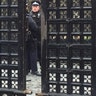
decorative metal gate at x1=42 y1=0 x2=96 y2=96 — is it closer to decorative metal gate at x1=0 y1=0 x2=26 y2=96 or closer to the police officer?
decorative metal gate at x1=0 y1=0 x2=26 y2=96

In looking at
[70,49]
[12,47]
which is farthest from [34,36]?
[70,49]

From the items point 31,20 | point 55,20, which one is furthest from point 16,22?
point 31,20

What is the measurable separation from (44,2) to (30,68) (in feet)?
15.4

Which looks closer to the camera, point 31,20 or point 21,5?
point 21,5

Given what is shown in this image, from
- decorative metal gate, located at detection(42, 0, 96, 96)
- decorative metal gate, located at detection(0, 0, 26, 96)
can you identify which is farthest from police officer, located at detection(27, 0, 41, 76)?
decorative metal gate, located at detection(42, 0, 96, 96)

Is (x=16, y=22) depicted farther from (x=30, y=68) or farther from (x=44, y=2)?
(x=30, y=68)

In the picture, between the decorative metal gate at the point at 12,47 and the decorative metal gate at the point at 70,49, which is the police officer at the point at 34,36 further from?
the decorative metal gate at the point at 70,49

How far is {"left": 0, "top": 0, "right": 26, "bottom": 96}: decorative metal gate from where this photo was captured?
735 cm

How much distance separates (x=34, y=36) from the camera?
11086 millimetres

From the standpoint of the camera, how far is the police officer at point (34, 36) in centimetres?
1084

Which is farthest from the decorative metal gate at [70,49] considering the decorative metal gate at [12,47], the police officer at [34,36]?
the police officer at [34,36]

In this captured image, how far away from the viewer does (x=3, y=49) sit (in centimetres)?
754

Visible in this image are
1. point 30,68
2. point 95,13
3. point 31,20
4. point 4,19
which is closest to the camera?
point 95,13

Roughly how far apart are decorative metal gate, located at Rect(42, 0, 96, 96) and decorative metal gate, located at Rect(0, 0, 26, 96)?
0.42m
